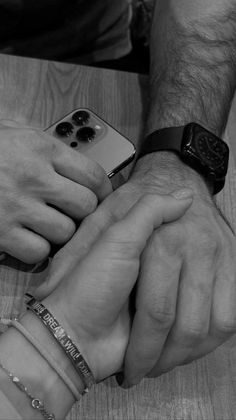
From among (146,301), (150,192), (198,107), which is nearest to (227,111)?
(198,107)

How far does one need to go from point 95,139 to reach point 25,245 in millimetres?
186

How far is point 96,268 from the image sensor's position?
51cm

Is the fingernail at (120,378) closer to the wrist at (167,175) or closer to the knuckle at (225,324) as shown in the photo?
the knuckle at (225,324)

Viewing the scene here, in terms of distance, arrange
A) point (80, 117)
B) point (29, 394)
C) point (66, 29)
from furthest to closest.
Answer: point (66, 29)
point (80, 117)
point (29, 394)

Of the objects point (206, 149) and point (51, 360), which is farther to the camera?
point (206, 149)

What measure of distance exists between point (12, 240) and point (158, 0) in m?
0.50

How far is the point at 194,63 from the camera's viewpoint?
0.77m

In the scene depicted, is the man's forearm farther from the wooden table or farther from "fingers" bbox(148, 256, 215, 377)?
"fingers" bbox(148, 256, 215, 377)

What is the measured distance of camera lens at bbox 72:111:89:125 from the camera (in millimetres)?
697

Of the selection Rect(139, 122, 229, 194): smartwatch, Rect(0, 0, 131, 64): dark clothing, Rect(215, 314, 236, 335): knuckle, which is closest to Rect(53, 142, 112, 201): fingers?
Rect(139, 122, 229, 194): smartwatch

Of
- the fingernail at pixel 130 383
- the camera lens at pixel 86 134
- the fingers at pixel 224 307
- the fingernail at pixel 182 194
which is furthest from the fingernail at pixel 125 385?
the camera lens at pixel 86 134

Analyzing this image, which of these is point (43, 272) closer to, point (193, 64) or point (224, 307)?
point (224, 307)

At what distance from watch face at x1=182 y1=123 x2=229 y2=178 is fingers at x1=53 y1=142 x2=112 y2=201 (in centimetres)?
12

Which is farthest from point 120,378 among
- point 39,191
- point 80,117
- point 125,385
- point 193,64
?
point 193,64
